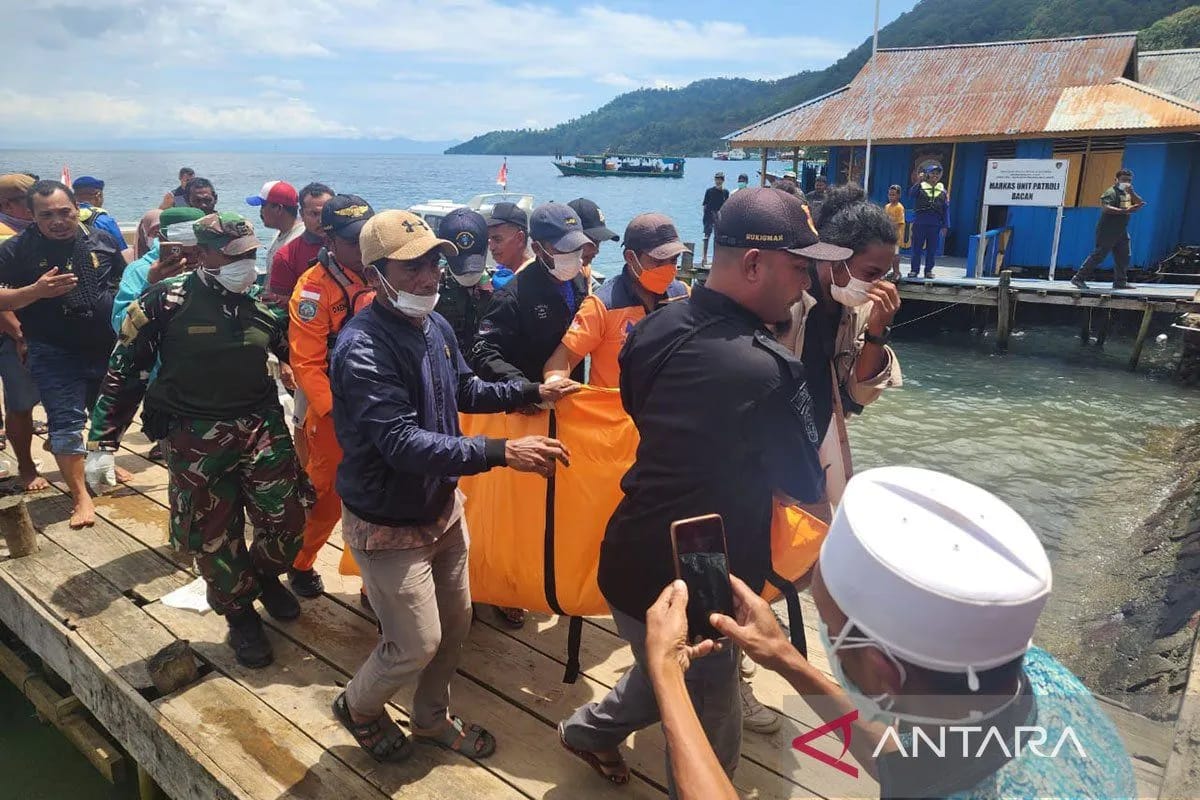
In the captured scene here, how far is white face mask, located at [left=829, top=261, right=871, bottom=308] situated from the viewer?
3164 millimetres

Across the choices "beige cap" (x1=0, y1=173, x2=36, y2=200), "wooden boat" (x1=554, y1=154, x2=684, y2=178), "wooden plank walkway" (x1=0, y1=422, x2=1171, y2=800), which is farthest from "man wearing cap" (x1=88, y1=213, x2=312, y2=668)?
"wooden boat" (x1=554, y1=154, x2=684, y2=178)

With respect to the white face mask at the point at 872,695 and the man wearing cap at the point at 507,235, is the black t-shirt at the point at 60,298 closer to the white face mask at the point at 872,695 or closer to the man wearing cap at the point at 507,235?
the man wearing cap at the point at 507,235

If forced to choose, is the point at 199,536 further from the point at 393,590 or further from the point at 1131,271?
the point at 1131,271

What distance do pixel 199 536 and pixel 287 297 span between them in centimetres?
214

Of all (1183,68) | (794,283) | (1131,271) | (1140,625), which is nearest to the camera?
(794,283)

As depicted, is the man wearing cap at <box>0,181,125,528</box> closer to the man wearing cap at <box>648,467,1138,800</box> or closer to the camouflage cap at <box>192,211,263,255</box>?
the camouflage cap at <box>192,211,263,255</box>

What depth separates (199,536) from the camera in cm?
360

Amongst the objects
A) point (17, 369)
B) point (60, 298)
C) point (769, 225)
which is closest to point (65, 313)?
point (60, 298)

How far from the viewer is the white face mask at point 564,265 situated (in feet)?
13.5

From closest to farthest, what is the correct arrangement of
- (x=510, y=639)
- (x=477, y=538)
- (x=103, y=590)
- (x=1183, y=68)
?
(x=477, y=538), (x=510, y=639), (x=103, y=590), (x=1183, y=68)

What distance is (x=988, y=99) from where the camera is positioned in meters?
18.3

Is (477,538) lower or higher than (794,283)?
lower

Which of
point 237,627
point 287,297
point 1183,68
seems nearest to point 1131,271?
point 1183,68

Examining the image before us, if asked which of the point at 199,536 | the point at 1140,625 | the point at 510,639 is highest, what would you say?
the point at 199,536
